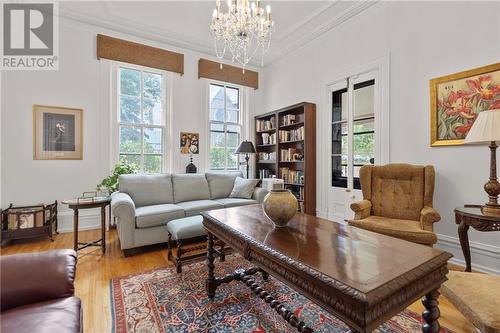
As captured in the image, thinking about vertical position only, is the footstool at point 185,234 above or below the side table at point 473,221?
below

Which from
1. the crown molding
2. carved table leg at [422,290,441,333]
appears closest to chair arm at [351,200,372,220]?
carved table leg at [422,290,441,333]

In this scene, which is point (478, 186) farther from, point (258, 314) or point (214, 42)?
point (214, 42)

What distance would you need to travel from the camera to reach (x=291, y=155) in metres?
4.34

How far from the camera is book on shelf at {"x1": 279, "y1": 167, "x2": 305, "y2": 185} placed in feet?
13.5

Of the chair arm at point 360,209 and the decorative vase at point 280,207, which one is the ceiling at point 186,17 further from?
the decorative vase at point 280,207

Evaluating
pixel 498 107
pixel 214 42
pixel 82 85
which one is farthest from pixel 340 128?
pixel 82 85

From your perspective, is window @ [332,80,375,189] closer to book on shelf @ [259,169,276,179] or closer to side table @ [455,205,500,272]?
side table @ [455,205,500,272]

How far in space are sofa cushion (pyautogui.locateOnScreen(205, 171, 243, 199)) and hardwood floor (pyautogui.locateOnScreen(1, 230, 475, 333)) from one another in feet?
4.11

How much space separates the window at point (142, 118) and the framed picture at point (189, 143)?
1.16ft

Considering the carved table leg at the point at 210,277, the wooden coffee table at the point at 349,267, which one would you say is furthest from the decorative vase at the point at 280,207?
the carved table leg at the point at 210,277

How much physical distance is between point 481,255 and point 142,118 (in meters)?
4.86

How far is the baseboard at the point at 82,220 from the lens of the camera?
11.6ft

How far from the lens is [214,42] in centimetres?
429

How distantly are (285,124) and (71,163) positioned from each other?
3564mm
